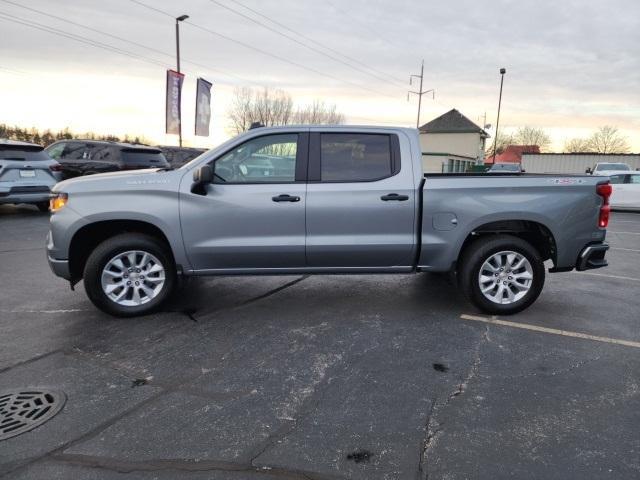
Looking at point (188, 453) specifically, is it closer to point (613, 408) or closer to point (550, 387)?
point (550, 387)

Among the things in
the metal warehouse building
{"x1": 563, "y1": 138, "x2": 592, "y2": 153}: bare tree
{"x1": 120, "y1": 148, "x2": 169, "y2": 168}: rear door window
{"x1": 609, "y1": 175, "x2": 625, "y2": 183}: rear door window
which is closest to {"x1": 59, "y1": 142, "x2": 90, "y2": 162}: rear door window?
{"x1": 120, "y1": 148, "x2": 169, "y2": 168}: rear door window

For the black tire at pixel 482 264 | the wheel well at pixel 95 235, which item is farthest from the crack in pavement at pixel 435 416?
the wheel well at pixel 95 235

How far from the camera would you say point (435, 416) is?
2.95m

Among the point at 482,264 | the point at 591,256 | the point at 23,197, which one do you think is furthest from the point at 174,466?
the point at 23,197

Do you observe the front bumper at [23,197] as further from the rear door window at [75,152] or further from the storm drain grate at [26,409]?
the storm drain grate at [26,409]

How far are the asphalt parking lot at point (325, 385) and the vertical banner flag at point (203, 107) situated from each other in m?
21.7

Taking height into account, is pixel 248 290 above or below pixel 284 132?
below

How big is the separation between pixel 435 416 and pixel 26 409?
2.60 m

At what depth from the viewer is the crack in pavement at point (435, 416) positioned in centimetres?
251

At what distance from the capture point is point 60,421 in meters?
2.86

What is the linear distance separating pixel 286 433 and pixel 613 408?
84.8 inches

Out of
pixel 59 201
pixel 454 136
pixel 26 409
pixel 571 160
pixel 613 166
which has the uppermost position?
pixel 454 136

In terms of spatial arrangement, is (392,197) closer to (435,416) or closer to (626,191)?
(435,416)

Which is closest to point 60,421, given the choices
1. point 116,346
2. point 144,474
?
point 144,474
